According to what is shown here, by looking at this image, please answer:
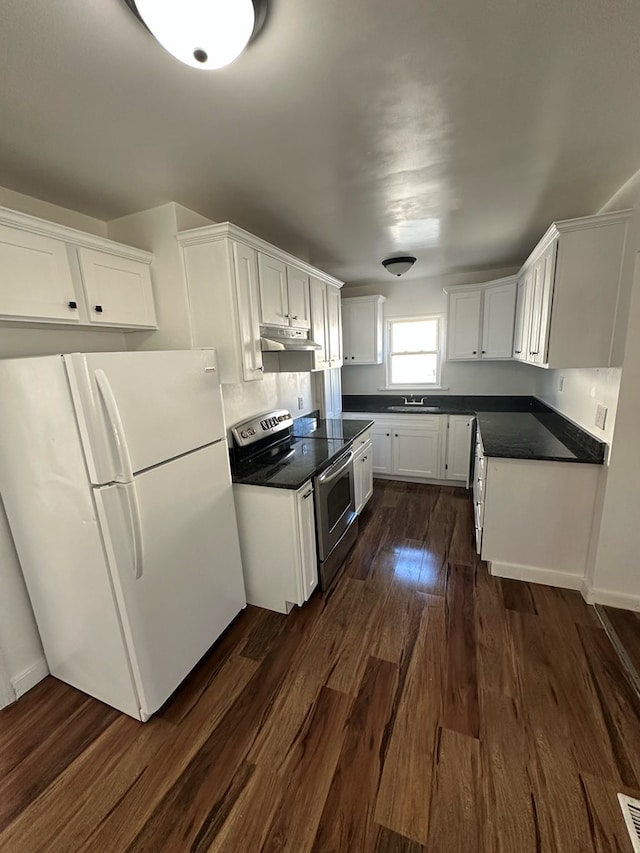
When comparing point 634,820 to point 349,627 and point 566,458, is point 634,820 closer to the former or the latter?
point 349,627

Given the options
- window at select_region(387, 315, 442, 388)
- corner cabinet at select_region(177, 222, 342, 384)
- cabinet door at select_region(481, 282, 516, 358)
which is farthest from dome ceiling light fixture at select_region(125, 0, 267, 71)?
window at select_region(387, 315, 442, 388)

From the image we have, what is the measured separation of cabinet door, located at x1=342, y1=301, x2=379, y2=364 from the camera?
13.8 ft

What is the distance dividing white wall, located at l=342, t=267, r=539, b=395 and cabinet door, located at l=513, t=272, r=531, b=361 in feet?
1.93

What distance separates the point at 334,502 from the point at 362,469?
2.80 ft

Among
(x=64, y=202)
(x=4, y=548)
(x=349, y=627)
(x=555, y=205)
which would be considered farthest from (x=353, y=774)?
(x=555, y=205)

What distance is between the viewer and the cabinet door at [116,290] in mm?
1747

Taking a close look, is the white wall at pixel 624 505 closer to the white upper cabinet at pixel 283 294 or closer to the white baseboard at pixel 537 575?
the white baseboard at pixel 537 575

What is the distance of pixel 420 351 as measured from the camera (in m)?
4.50

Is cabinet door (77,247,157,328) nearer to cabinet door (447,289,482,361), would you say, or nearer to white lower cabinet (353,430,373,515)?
white lower cabinet (353,430,373,515)

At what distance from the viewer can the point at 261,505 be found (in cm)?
213

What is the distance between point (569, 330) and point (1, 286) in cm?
293

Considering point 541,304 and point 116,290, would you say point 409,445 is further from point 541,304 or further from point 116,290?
point 116,290

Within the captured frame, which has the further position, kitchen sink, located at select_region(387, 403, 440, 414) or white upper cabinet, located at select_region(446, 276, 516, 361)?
kitchen sink, located at select_region(387, 403, 440, 414)

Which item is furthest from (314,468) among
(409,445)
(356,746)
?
(409,445)
